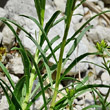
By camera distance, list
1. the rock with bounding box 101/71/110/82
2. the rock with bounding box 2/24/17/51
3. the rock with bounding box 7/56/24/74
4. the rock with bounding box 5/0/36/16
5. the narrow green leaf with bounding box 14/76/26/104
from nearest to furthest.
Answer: the narrow green leaf with bounding box 14/76/26/104 < the rock with bounding box 7/56/24/74 < the rock with bounding box 2/24/17/51 < the rock with bounding box 101/71/110/82 < the rock with bounding box 5/0/36/16

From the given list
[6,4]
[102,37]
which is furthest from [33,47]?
[102,37]

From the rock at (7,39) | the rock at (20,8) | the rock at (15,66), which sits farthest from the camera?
the rock at (20,8)

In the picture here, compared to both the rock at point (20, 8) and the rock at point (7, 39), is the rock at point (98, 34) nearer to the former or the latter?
the rock at point (20, 8)

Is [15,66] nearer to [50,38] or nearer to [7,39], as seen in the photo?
[7,39]

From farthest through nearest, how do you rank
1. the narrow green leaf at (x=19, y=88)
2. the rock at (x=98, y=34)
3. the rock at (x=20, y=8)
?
the rock at (x=98, y=34), the rock at (x=20, y=8), the narrow green leaf at (x=19, y=88)

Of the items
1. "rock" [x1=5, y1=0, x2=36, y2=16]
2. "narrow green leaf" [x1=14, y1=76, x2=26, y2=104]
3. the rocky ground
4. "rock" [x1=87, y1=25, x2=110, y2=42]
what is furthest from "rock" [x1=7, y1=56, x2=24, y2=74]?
"rock" [x1=87, y1=25, x2=110, y2=42]

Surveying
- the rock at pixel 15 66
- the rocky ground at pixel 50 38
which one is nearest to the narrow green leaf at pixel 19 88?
the rocky ground at pixel 50 38

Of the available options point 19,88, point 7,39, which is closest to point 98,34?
point 7,39

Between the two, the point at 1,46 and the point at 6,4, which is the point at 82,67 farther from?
the point at 6,4

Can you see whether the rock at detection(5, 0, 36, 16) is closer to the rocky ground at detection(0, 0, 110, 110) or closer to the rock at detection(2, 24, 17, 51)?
the rocky ground at detection(0, 0, 110, 110)

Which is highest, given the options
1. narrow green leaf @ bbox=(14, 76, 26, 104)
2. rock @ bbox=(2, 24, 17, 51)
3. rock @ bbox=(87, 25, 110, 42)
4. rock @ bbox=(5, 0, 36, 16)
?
rock @ bbox=(5, 0, 36, 16)

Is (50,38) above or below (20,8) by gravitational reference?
below
